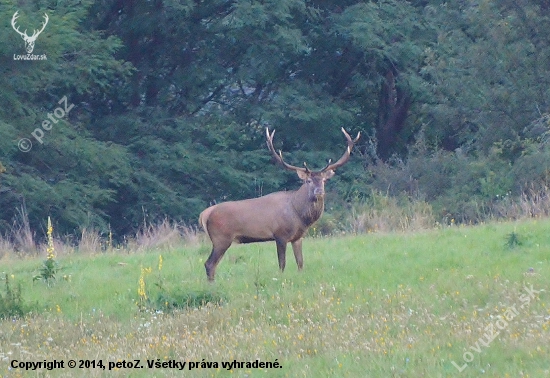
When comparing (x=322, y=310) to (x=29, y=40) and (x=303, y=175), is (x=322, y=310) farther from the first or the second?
Result: (x=29, y=40)

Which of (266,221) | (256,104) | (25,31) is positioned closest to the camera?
(266,221)

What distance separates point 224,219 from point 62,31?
1171cm

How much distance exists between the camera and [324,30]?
27.8m

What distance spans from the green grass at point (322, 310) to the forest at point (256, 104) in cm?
686

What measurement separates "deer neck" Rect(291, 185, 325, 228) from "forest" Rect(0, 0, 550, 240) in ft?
23.7

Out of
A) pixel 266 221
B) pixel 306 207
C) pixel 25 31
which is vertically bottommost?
pixel 266 221

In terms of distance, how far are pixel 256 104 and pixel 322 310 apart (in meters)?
17.9

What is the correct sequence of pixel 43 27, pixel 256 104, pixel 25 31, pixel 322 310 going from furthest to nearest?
1. pixel 256 104
2. pixel 43 27
3. pixel 25 31
4. pixel 322 310

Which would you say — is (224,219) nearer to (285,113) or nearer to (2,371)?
(2,371)

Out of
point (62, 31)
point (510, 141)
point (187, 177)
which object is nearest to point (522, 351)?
point (510, 141)

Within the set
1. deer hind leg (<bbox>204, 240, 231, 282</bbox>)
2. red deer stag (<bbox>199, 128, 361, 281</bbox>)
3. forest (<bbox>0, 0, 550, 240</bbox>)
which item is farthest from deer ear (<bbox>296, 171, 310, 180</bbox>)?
forest (<bbox>0, 0, 550, 240</bbox>)

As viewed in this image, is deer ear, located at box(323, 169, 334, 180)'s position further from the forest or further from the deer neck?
the forest

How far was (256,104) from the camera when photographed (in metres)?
27.4

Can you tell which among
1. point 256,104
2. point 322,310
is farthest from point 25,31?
point 322,310
